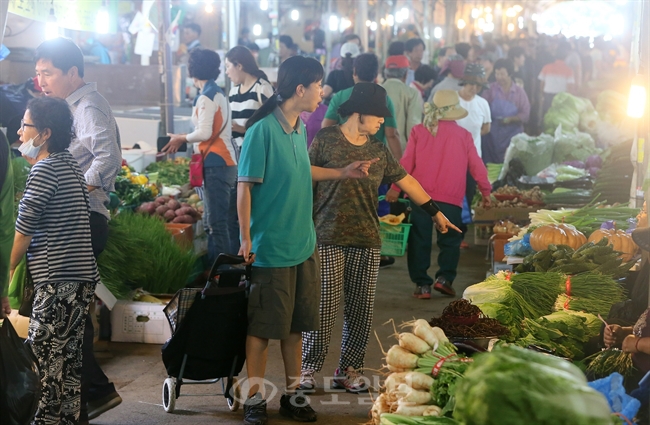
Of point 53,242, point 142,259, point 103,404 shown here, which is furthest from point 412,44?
point 53,242

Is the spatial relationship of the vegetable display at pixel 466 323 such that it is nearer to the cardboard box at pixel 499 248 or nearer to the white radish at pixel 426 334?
the white radish at pixel 426 334

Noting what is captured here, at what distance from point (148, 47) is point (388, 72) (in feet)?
12.1

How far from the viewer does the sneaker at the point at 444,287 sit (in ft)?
26.9

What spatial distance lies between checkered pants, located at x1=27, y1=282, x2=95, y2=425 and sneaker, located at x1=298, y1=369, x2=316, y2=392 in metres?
1.50

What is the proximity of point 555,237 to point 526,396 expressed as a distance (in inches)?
182

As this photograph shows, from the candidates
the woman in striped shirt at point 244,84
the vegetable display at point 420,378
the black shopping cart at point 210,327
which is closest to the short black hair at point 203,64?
the woman in striped shirt at point 244,84

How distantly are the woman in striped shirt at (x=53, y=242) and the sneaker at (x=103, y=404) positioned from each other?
533 mm

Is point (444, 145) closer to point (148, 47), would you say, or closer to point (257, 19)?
point (148, 47)

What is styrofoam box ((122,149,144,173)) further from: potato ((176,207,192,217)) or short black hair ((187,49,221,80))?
short black hair ((187,49,221,80))

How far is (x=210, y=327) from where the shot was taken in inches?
183

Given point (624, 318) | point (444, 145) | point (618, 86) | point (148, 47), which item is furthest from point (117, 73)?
point (618, 86)

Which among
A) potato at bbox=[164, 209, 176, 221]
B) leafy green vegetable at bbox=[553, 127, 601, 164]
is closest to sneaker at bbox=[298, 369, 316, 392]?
potato at bbox=[164, 209, 176, 221]

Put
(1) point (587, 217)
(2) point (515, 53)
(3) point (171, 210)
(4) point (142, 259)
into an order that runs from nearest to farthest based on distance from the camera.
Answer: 1. (4) point (142, 259)
2. (1) point (587, 217)
3. (3) point (171, 210)
4. (2) point (515, 53)

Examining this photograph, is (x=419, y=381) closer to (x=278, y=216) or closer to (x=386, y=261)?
(x=278, y=216)
